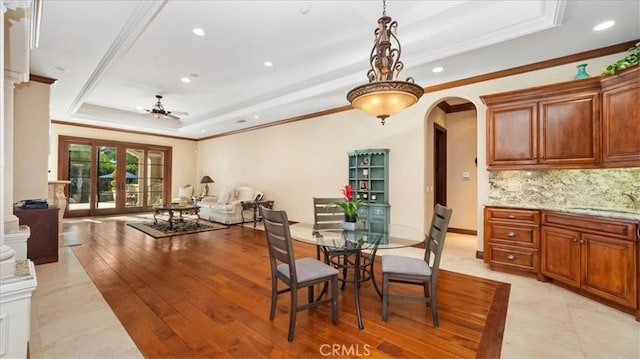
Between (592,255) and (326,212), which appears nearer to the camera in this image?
(592,255)

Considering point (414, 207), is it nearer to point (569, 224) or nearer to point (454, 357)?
point (569, 224)

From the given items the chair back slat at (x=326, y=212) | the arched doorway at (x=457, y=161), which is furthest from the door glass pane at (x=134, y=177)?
the arched doorway at (x=457, y=161)

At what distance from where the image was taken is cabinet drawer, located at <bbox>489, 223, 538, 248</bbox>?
3508mm

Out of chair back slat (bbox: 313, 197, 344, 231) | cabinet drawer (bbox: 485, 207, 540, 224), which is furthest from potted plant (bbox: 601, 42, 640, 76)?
chair back slat (bbox: 313, 197, 344, 231)

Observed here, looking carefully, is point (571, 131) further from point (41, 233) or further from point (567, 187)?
point (41, 233)

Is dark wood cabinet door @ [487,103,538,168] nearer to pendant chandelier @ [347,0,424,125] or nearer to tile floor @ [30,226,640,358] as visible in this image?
tile floor @ [30,226,640,358]

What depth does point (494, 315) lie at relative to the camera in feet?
8.56

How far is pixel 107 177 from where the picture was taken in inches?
358

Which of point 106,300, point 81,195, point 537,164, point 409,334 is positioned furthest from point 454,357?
point 81,195

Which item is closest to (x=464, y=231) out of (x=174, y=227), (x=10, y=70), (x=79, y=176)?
(x=174, y=227)

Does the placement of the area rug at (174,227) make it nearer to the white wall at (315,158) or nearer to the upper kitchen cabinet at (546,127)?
the white wall at (315,158)

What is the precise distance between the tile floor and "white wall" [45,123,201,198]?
6816mm

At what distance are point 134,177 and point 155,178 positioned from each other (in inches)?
26.3

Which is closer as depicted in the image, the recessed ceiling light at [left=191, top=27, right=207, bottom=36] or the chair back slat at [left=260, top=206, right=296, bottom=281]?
the chair back slat at [left=260, top=206, right=296, bottom=281]
